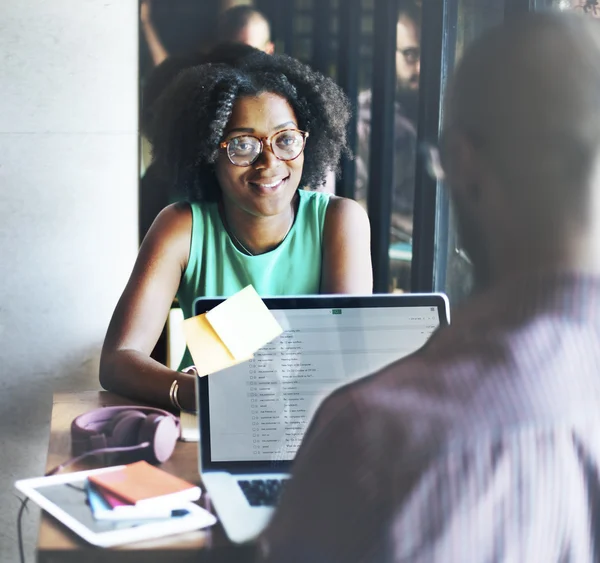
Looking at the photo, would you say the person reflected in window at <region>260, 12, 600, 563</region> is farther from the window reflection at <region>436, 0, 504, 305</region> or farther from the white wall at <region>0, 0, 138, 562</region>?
the white wall at <region>0, 0, 138, 562</region>

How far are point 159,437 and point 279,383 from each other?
0.14m

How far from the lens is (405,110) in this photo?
759 millimetres

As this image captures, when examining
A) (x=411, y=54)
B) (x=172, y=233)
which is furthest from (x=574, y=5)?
(x=172, y=233)

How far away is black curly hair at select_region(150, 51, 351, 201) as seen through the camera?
2.88 feet

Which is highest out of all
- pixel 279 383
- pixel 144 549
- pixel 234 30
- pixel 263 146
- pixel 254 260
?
pixel 234 30

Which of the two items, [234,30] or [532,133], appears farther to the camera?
[234,30]

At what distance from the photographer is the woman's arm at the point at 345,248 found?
91 cm

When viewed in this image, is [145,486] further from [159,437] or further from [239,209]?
[239,209]

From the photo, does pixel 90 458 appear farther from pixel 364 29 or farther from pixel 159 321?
pixel 364 29

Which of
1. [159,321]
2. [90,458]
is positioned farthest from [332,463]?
[159,321]

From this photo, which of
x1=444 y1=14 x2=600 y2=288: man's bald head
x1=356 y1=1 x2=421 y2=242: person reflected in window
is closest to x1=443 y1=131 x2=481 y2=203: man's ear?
x1=444 y1=14 x2=600 y2=288: man's bald head

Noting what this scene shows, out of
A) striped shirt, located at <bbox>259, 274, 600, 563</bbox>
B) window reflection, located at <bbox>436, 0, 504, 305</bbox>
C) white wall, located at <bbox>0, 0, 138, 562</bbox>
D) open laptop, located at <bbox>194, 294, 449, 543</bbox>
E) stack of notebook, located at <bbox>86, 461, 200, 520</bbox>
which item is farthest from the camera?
white wall, located at <bbox>0, 0, 138, 562</bbox>

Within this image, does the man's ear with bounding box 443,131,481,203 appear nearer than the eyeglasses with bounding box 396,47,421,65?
Yes

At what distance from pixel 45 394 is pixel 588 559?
2.32ft
